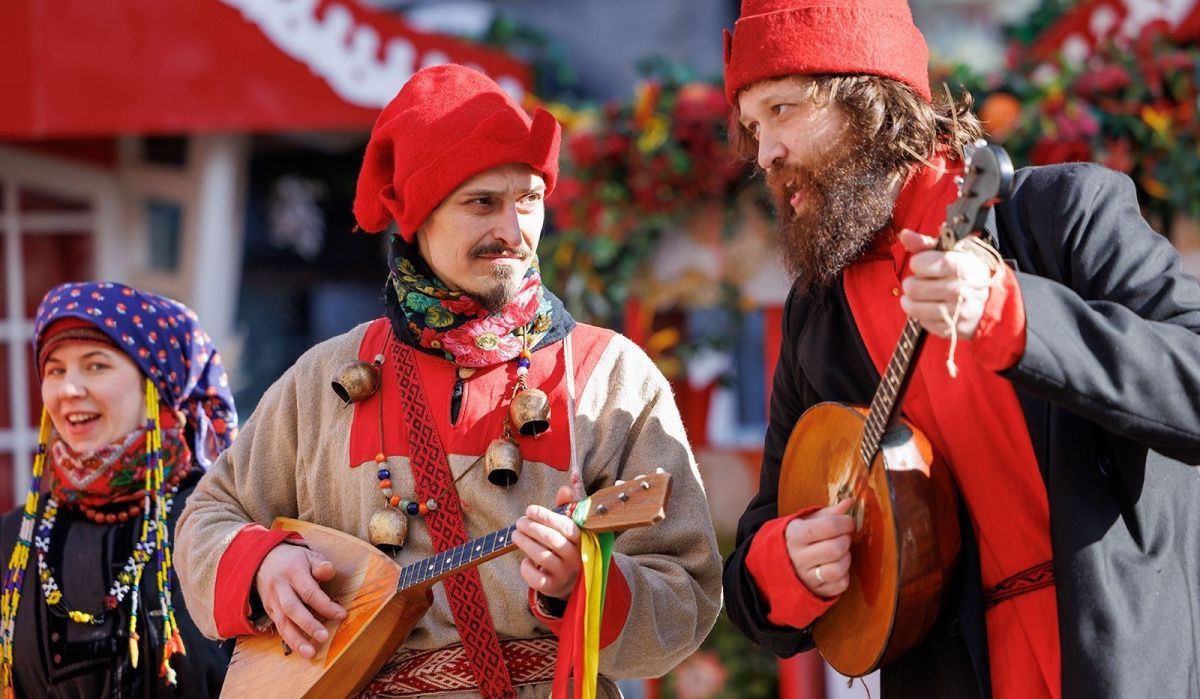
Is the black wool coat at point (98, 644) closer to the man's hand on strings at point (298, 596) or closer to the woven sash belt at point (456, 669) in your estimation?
the man's hand on strings at point (298, 596)

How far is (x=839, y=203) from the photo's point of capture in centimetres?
273

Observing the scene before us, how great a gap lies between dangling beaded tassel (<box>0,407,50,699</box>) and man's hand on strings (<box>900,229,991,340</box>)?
7.93 ft

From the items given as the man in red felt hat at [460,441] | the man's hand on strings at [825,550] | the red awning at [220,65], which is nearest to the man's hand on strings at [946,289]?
the man's hand on strings at [825,550]

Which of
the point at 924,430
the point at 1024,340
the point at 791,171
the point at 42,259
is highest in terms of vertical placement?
the point at 791,171

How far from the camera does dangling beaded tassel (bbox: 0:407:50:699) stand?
369cm

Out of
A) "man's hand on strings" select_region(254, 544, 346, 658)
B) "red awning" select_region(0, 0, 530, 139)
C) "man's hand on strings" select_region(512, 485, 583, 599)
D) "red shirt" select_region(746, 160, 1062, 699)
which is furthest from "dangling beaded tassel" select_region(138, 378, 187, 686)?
"red awning" select_region(0, 0, 530, 139)

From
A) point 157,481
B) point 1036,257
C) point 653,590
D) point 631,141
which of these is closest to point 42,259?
point 631,141

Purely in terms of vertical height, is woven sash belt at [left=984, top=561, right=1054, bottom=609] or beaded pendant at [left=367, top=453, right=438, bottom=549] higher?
woven sash belt at [left=984, top=561, right=1054, bottom=609]

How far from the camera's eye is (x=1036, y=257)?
260cm

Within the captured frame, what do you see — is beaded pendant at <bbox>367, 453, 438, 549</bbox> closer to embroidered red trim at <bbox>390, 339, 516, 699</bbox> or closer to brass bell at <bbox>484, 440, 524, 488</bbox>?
embroidered red trim at <bbox>390, 339, 516, 699</bbox>

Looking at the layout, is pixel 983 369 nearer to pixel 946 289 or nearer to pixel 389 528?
pixel 946 289

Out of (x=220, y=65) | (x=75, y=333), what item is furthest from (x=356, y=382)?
(x=220, y=65)

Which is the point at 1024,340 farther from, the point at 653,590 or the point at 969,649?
the point at 653,590

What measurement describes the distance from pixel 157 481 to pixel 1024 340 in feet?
7.48
